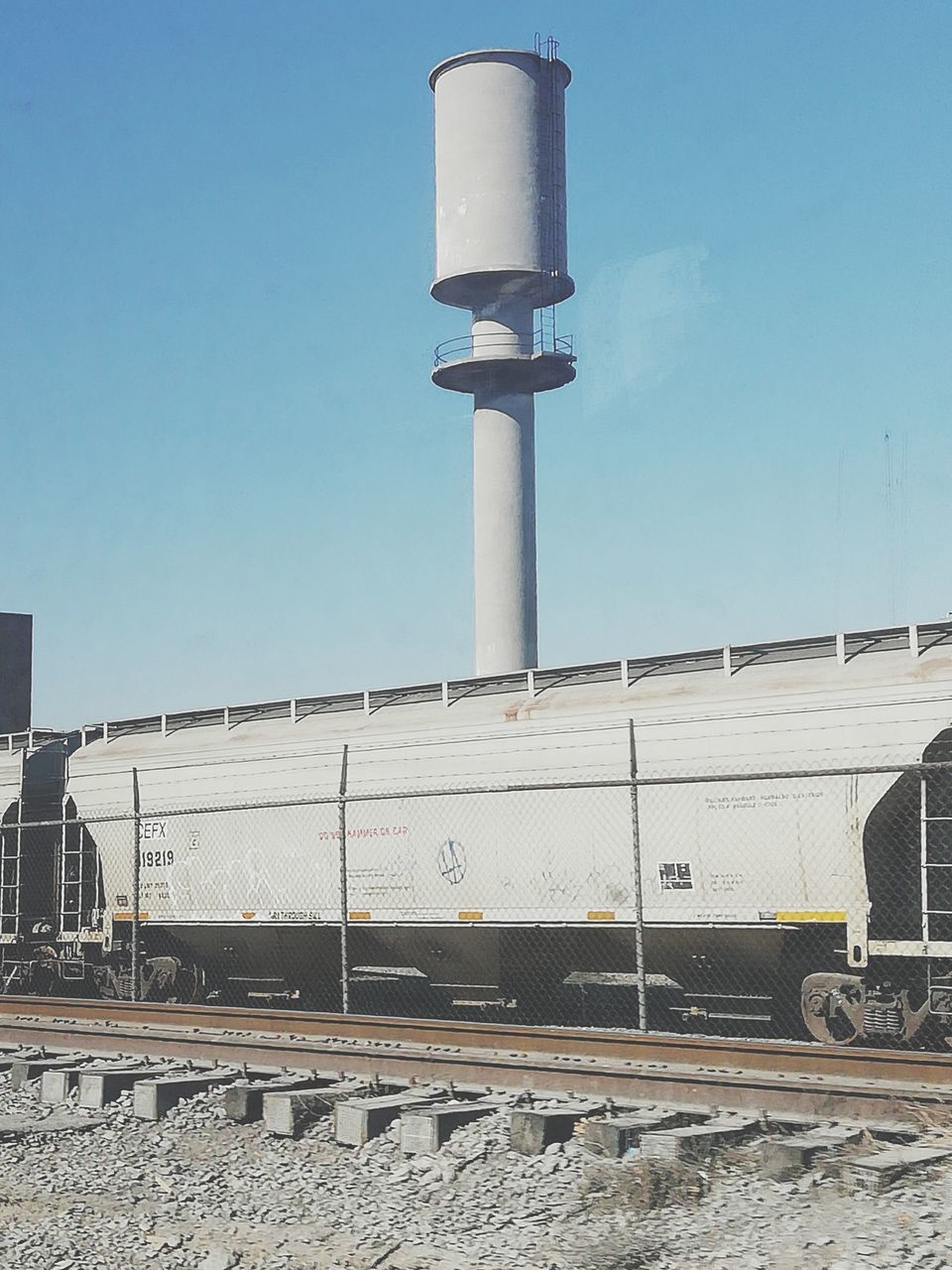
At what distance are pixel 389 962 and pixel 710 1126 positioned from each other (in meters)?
9.80

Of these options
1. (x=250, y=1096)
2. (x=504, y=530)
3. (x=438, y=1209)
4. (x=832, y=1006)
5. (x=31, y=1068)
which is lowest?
(x=438, y=1209)

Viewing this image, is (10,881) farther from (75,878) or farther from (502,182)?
(502,182)

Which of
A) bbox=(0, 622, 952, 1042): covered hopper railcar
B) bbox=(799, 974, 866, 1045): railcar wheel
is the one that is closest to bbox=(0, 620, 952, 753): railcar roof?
bbox=(0, 622, 952, 1042): covered hopper railcar

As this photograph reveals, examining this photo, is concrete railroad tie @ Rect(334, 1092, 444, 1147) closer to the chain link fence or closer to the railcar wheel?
the chain link fence

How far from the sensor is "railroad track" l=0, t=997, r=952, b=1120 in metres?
9.97

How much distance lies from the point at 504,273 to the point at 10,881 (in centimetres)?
2741

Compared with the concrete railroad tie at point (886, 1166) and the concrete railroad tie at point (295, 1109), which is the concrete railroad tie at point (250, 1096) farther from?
the concrete railroad tie at point (886, 1166)

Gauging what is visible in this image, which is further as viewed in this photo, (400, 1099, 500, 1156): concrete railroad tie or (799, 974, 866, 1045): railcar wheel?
(799, 974, 866, 1045): railcar wheel

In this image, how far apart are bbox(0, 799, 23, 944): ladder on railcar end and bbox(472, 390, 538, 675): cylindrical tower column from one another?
70.9 ft

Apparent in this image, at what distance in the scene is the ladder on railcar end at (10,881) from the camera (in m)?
21.7

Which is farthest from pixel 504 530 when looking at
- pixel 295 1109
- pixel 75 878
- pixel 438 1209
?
pixel 438 1209

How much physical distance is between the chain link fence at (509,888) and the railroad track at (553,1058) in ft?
3.42

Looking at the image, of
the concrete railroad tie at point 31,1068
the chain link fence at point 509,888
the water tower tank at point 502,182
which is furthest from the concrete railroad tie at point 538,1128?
the water tower tank at point 502,182

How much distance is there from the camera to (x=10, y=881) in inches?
878
